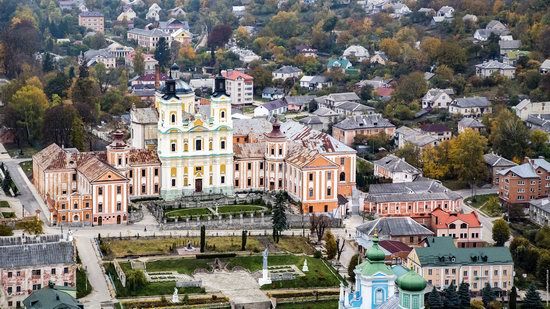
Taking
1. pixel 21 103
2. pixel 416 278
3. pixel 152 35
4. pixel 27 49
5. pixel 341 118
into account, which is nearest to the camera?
pixel 416 278

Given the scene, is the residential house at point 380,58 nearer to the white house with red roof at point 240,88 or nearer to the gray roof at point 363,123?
the white house with red roof at point 240,88

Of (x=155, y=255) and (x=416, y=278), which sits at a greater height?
(x=416, y=278)

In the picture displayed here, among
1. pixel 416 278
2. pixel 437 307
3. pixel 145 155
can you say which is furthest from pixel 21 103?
pixel 416 278

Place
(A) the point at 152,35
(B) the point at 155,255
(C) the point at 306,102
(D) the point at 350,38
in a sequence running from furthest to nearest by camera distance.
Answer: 1. (A) the point at 152,35
2. (D) the point at 350,38
3. (C) the point at 306,102
4. (B) the point at 155,255

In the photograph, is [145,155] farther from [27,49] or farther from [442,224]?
[27,49]

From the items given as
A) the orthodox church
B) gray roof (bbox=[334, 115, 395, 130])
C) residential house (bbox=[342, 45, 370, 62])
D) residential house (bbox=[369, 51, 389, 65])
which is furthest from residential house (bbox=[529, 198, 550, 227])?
residential house (bbox=[342, 45, 370, 62])

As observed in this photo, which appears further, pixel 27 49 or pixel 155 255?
pixel 27 49

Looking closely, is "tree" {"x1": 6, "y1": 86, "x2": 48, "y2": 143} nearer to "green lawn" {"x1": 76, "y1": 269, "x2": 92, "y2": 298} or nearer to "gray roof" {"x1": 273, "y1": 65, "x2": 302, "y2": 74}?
"green lawn" {"x1": 76, "y1": 269, "x2": 92, "y2": 298}

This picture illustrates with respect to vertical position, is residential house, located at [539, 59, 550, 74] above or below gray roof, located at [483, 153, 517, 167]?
above
